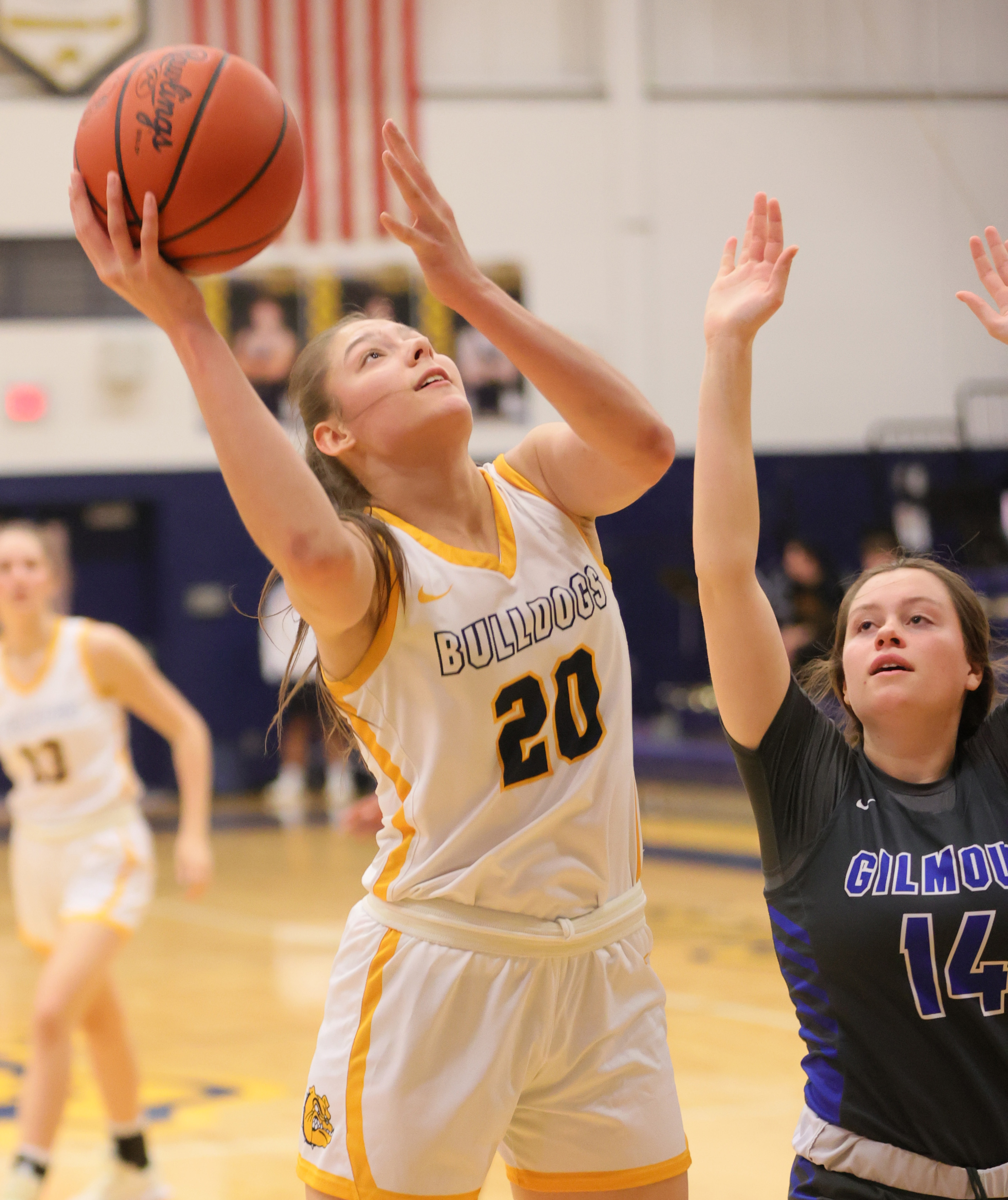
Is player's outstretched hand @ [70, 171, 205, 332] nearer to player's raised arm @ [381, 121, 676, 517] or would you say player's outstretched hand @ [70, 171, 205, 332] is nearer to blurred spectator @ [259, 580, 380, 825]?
player's raised arm @ [381, 121, 676, 517]

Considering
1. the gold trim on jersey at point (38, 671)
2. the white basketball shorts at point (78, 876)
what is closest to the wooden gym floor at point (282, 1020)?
the white basketball shorts at point (78, 876)

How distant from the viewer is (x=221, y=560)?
43.3 ft

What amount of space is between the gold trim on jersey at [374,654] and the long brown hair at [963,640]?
0.68m

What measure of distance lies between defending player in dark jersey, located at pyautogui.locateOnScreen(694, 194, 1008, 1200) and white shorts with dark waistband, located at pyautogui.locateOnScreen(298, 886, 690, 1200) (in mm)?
242

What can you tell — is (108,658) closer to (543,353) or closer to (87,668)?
(87,668)

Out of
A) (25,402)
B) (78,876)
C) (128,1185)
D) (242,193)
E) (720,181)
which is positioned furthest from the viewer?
(720,181)

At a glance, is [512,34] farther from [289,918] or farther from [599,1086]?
[599,1086]

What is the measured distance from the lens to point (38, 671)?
4531mm

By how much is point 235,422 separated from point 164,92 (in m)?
0.51

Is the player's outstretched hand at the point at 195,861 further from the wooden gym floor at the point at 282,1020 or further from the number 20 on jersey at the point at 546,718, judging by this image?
the number 20 on jersey at the point at 546,718

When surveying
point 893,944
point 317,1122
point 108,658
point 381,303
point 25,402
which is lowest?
point 317,1122

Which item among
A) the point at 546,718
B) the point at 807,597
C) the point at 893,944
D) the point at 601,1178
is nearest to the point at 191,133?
the point at 546,718

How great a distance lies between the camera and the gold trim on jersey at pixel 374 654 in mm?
2035

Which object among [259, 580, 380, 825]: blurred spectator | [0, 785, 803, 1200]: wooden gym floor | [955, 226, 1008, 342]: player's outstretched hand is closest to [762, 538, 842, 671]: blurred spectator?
[0, 785, 803, 1200]: wooden gym floor
